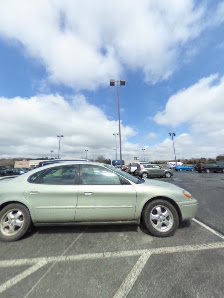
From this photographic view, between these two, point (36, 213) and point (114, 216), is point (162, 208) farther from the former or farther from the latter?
point (36, 213)

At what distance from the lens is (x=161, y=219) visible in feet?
10.1

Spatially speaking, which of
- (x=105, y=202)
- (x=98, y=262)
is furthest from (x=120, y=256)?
(x=105, y=202)

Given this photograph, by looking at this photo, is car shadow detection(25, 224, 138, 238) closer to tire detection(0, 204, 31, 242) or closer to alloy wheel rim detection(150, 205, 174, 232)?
tire detection(0, 204, 31, 242)

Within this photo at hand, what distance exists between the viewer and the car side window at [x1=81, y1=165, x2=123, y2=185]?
321cm

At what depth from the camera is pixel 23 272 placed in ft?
6.84

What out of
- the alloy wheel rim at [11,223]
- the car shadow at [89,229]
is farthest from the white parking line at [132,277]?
the alloy wheel rim at [11,223]

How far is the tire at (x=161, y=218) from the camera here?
9.98 feet

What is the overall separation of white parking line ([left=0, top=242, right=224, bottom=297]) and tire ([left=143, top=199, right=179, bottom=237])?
41cm

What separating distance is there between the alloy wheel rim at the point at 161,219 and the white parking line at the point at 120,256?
46 centimetres

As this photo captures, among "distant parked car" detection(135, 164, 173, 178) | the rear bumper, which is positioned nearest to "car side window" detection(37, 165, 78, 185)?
the rear bumper

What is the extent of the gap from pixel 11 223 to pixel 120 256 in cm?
217

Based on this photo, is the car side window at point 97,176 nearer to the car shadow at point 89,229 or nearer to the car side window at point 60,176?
the car side window at point 60,176

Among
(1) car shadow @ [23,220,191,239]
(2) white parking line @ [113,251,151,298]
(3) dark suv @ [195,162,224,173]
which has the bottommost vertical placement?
(2) white parking line @ [113,251,151,298]

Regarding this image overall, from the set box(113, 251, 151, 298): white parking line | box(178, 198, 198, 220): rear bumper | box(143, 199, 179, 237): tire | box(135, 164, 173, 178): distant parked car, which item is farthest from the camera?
box(135, 164, 173, 178): distant parked car
